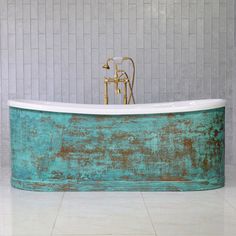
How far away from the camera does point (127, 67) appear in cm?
568

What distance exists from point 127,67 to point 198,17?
0.82 metres

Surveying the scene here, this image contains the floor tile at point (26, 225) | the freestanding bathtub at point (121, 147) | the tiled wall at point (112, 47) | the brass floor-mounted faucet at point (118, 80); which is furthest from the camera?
the tiled wall at point (112, 47)

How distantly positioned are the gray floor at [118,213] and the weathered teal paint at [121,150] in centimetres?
12

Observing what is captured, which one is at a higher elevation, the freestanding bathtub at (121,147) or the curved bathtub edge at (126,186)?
the freestanding bathtub at (121,147)

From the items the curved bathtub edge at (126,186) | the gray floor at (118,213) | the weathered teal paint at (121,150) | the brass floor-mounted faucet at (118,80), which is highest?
the brass floor-mounted faucet at (118,80)

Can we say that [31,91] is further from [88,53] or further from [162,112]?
[162,112]

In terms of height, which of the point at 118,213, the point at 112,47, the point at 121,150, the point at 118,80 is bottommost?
the point at 118,213

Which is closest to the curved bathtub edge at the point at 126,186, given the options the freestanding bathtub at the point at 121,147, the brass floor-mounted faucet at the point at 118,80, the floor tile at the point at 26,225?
the freestanding bathtub at the point at 121,147

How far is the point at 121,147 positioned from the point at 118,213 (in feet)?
2.68

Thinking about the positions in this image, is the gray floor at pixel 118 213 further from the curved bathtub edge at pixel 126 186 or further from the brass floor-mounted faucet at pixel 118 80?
the brass floor-mounted faucet at pixel 118 80

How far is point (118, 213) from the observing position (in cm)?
346

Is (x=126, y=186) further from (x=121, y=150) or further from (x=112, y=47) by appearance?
(x=112, y=47)

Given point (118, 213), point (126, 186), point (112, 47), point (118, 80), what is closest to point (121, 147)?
point (126, 186)

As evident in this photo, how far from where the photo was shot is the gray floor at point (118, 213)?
3014mm
